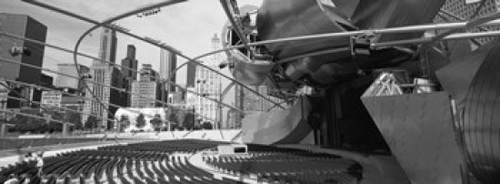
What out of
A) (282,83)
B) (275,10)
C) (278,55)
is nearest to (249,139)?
(282,83)

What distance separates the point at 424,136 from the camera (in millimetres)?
→ 11070

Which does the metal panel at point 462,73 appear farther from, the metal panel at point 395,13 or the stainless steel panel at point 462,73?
the metal panel at point 395,13

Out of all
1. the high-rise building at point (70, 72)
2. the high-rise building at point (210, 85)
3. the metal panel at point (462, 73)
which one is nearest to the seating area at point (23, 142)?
the high-rise building at point (70, 72)

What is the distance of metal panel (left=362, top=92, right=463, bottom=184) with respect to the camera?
33.2 feet

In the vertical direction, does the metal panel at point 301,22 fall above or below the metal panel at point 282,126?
above

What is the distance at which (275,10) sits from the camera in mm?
18391

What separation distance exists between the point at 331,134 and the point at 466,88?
795 inches

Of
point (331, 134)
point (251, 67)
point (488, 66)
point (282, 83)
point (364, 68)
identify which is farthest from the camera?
point (282, 83)

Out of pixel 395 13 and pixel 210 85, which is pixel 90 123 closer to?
pixel 210 85

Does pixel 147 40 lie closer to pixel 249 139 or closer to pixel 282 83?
pixel 282 83

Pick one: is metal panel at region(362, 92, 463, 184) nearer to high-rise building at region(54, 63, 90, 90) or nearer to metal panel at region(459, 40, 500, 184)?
metal panel at region(459, 40, 500, 184)

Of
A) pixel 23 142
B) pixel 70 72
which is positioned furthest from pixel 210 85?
pixel 23 142

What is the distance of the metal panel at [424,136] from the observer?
1012 centimetres

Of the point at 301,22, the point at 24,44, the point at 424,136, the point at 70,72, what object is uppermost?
the point at 24,44
